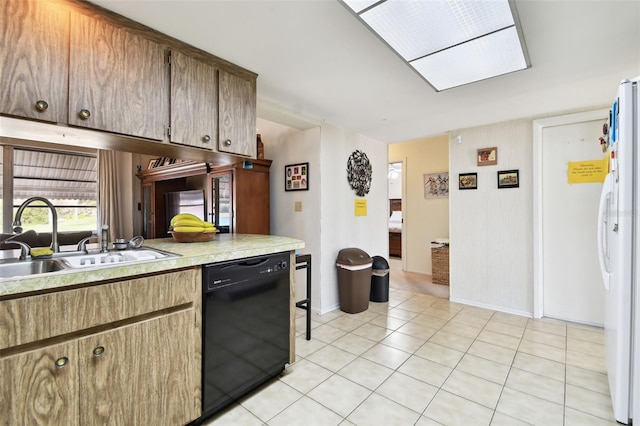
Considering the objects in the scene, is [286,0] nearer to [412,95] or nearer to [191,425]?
[412,95]

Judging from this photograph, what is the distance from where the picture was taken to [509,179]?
128 inches

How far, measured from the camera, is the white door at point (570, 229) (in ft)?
9.45

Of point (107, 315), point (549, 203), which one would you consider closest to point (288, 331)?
point (107, 315)

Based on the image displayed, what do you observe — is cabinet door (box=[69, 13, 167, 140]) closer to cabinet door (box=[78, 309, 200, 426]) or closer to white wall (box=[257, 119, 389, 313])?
cabinet door (box=[78, 309, 200, 426])

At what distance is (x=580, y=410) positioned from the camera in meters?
1.68

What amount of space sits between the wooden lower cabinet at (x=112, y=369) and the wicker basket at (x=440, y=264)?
3.92 metres

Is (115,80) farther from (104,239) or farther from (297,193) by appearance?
(297,193)

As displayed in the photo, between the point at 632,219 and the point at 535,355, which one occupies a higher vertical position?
the point at 632,219

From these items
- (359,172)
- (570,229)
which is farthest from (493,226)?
(359,172)

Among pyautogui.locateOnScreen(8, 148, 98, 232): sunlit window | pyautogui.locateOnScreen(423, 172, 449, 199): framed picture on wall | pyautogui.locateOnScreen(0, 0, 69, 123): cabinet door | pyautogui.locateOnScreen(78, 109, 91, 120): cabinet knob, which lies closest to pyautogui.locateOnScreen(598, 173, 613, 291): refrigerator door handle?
pyautogui.locateOnScreen(78, 109, 91, 120): cabinet knob

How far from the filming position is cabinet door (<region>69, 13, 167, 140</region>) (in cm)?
148

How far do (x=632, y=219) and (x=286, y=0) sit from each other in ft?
6.59

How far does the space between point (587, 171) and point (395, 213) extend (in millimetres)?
5638

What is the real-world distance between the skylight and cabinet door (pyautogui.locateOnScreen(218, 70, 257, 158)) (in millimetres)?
1042
